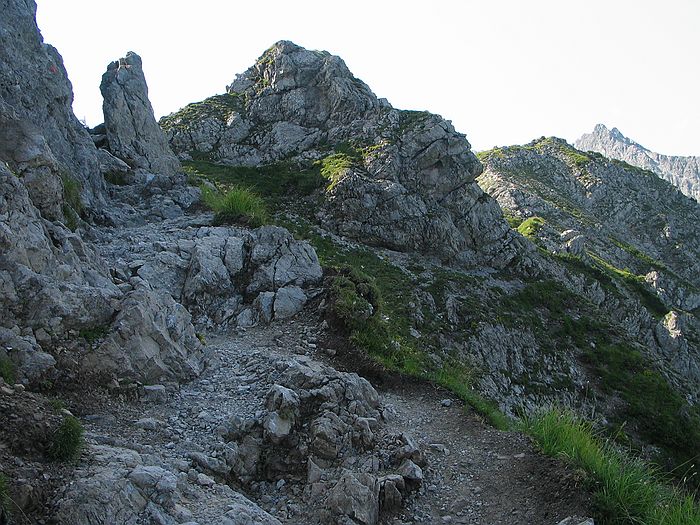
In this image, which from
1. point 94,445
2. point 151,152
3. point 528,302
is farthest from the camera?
point 528,302

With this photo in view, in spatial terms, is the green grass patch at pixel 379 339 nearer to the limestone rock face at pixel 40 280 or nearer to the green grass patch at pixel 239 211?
the green grass patch at pixel 239 211

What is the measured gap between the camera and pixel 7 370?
291 inches

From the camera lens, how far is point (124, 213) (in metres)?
20.5

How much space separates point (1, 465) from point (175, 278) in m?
10.3

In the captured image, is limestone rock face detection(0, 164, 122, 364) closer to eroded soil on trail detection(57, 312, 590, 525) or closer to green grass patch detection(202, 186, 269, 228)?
eroded soil on trail detection(57, 312, 590, 525)

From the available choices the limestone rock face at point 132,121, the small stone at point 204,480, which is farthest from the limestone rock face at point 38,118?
the small stone at point 204,480

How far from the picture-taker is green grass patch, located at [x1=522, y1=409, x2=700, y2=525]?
7.50m

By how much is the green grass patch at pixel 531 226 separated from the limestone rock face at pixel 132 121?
132 ft

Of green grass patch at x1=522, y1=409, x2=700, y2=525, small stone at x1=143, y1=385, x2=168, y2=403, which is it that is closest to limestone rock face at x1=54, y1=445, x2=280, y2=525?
small stone at x1=143, y1=385, x2=168, y2=403

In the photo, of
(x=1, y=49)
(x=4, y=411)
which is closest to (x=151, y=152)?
(x=1, y=49)

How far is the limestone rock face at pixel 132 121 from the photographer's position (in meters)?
28.8

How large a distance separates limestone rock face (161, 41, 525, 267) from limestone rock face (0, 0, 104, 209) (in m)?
18.7

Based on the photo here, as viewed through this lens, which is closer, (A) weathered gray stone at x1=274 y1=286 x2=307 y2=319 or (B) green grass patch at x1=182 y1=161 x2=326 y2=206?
(A) weathered gray stone at x1=274 y1=286 x2=307 y2=319

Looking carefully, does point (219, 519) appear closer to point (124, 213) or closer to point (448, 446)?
point (448, 446)
